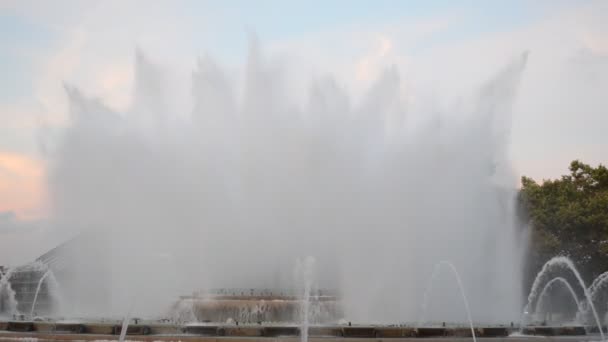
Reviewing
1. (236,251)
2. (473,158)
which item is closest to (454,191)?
(473,158)

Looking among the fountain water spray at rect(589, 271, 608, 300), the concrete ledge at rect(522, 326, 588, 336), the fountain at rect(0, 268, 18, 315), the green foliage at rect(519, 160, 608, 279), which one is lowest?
the concrete ledge at rect(522, 326, 588, 336)

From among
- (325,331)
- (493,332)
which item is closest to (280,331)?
(325,331)

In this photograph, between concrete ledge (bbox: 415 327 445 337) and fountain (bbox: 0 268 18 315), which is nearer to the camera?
concrete ledge (bbox: 415 327 445 337)

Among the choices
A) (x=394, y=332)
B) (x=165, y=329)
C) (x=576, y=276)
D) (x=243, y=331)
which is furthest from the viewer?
(x=576, y=276)

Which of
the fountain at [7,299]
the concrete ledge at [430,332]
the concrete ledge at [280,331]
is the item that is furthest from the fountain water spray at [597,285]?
the fountain at [7,299]

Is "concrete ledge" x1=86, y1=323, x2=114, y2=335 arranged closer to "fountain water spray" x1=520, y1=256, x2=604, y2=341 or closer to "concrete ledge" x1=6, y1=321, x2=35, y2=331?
"concrete ledge" x1=6, y1=321, x2=35, y2=331

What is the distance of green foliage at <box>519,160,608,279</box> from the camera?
3184 centimetres

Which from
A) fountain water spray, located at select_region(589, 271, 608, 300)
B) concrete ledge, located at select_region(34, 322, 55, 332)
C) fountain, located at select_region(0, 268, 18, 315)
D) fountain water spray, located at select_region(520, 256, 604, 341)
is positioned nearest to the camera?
concrete ledge, located at select_region(34, 322, 55, 332)

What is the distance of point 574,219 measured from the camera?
1271 inches

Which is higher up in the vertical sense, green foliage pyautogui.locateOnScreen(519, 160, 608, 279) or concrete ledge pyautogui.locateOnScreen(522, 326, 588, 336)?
green foliage pyautogui.locateOnScreen(519, 160, 608, 279)

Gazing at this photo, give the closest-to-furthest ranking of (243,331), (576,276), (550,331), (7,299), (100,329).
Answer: (243,331) < (100,329) < (550,331) < (576,276) < (7,299)

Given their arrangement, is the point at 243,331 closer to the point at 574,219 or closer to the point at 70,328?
the point at 70,328

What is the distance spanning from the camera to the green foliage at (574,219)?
31.8 metres

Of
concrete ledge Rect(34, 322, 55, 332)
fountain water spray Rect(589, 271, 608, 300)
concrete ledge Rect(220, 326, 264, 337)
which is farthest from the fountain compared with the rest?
fountain water spray Rect(589, 271, 608, 300)
